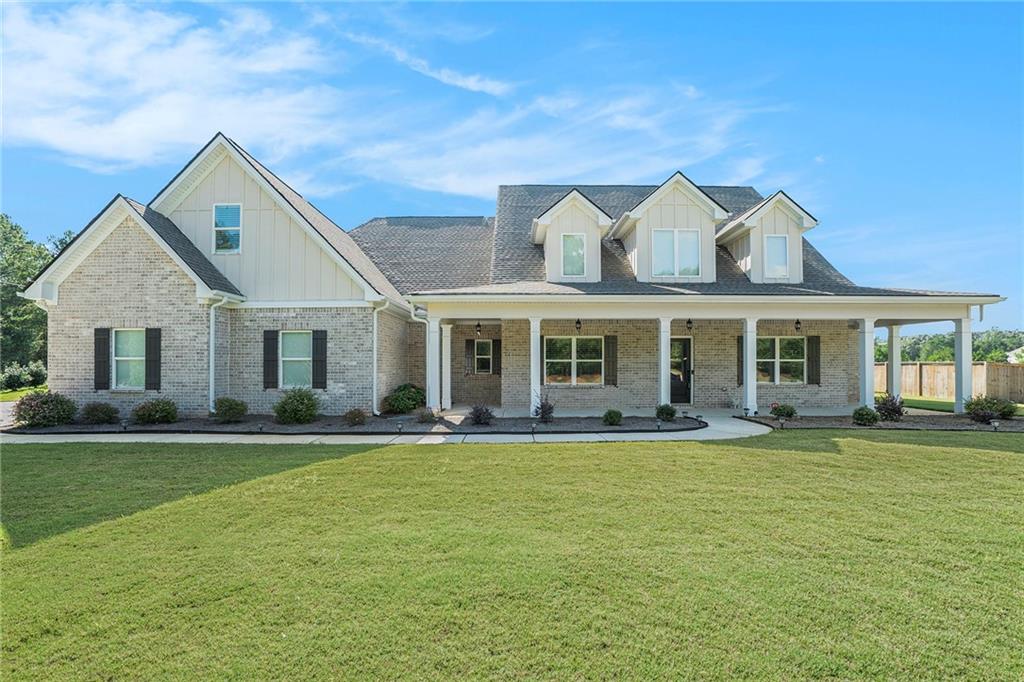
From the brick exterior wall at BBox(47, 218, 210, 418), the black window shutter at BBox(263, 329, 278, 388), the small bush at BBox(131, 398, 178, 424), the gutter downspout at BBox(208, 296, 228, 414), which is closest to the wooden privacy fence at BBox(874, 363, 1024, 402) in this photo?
the black window shutter at BBox(263, 329, 278, 388)

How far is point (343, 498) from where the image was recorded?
608 centimetres

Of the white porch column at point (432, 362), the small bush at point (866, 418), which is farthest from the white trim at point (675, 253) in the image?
the white porch column at point (432, 362)

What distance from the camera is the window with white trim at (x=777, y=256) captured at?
50.2 feet

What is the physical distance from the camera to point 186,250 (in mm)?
13203

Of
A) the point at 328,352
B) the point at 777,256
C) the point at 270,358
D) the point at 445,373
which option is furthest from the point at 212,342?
the point at 777,256

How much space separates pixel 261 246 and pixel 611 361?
11077 millimetres

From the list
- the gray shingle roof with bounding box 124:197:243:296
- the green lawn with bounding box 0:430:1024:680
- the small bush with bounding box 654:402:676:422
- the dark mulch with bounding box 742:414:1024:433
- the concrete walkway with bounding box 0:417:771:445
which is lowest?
the concrete walkway with bounding box 0:417:771:445

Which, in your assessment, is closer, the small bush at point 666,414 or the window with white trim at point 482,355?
the small bush at point 666,414

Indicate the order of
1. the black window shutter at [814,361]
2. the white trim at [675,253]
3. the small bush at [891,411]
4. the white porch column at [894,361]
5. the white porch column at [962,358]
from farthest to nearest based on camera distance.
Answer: the black window shutter at [814,361]
the white porch column at [894,361]
the white trim at [675,253]
the white porch column at [962,358]
the small bush at [891,411]

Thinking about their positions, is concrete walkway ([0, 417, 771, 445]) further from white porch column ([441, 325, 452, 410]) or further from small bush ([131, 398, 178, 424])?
white porch column ([441, 325, 452, 410])

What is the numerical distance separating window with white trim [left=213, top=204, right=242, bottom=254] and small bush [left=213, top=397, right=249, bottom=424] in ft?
14.5

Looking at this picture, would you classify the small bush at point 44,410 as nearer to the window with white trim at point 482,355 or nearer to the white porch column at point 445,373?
the white porch column at point 445,373

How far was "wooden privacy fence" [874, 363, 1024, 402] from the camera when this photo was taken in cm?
1914

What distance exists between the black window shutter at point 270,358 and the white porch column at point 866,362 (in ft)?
54.6
